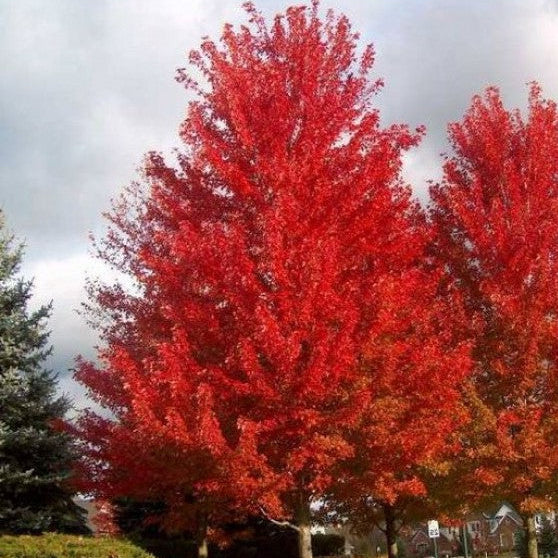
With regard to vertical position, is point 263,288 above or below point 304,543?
above

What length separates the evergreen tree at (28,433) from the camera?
1923 cm

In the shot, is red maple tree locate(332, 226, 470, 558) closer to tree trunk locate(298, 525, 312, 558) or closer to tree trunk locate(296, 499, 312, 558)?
tree trunk locate(296, 499, 312, 558)

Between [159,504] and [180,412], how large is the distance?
504 inches

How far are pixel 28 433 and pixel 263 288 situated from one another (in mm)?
8844

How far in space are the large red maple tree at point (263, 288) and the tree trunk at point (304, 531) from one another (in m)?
0.03

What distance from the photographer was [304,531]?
15.3 metres

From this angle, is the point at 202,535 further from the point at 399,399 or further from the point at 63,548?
the point at 399,399

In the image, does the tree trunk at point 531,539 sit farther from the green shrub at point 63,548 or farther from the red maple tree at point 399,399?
the green shrub at point 63,548

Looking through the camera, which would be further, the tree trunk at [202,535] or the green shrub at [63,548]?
the tree trunk at [202,535]

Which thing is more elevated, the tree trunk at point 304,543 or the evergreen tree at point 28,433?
the evergreen tree at point 28,433

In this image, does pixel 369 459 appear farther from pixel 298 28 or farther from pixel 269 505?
pixel 298 28

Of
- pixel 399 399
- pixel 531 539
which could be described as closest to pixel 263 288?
pixel 399 399

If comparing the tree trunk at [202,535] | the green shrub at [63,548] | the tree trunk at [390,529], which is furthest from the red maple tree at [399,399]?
the tree trunk at [390,529]

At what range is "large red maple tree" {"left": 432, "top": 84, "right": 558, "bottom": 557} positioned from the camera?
16625 millimetres
